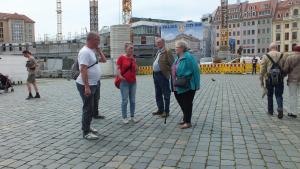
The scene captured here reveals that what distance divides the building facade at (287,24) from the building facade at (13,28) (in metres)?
90.9

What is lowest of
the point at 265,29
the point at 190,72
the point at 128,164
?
the point at 128,164

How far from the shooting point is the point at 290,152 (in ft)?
16.8

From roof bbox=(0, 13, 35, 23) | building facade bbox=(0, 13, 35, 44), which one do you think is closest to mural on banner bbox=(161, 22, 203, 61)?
building facade bbox=(0, 13, 35, 44)

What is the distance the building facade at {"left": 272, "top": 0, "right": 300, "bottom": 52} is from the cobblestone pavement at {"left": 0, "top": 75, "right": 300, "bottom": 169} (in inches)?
3835

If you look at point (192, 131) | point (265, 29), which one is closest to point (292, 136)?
point (192, 131)

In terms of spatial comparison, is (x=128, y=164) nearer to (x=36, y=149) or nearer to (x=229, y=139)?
(x=36, y=149)

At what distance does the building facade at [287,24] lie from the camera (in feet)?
321

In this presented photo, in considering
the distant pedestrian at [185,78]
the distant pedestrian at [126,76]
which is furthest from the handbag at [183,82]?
the distant pedestrian at [126,76]

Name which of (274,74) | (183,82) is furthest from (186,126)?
(274,74)

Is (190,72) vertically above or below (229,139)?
above

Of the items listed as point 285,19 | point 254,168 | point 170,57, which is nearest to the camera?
point 254,168

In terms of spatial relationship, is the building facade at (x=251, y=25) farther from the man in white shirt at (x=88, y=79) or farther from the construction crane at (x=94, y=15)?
the man in white shirt at (x=88, y=79)

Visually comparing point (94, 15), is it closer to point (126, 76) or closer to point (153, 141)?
point (126, 76)

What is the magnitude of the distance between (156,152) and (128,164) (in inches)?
25.0
